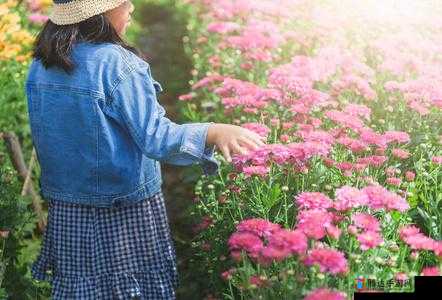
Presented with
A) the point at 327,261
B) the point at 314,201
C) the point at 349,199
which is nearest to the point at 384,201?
the point at 349,199

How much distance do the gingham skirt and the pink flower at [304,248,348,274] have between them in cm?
87

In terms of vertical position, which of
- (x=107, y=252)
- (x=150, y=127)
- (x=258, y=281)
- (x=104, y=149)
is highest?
(x=150, y=127)

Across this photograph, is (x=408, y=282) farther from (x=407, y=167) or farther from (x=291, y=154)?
(x=407, y=167)

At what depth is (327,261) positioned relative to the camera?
2.03 metres

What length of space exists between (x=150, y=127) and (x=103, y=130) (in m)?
0.18

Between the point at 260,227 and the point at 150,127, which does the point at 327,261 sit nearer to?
the point at 260,227

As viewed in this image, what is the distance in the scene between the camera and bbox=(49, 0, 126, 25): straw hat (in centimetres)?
240

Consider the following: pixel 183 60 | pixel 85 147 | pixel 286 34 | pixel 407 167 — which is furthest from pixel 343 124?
pixel 183 60

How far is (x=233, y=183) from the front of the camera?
317cm

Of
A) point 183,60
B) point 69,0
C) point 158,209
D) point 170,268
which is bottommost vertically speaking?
point 183,60

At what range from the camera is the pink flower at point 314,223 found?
7.07 ft

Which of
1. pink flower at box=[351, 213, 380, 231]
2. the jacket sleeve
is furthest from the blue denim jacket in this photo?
pink flower at box=[351, 213, 380, 231]

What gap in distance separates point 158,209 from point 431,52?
6.55ft

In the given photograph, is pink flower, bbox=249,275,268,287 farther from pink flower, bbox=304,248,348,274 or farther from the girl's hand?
the girl's hand
